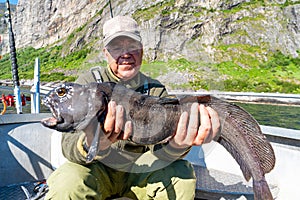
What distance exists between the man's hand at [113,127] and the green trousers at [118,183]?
338mm

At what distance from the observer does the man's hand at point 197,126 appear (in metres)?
1.95

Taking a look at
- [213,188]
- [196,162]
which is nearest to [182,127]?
[213,188]

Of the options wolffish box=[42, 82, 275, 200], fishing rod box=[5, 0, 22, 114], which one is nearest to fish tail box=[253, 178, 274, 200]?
wolffish box=[42, 82, 275, 200]

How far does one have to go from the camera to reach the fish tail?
6.11 ft

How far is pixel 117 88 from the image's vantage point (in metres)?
1.89

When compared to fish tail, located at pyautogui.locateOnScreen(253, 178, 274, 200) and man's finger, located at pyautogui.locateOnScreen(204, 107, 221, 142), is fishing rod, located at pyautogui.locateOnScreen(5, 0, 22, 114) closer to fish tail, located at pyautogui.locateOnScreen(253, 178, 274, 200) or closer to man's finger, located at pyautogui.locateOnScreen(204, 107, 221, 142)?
man's finger, located at pyautogui.locateOnScreen(204, 107, 221, 142)

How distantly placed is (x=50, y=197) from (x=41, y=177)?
2.23m

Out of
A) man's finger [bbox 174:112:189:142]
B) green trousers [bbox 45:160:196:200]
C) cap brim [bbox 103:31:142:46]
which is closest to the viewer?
man's finger [bbox 174:112:189:142]

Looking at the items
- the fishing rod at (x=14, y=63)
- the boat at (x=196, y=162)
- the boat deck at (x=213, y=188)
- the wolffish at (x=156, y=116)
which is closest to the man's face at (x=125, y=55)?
the wolffish at (x=156, y=116)

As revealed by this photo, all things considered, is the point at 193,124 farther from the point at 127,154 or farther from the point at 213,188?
the point at 213,188

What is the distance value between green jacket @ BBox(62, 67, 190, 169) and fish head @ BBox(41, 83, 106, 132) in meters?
0.26

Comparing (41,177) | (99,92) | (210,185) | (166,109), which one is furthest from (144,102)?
(41,177)

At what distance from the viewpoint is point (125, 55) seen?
7.87 feet

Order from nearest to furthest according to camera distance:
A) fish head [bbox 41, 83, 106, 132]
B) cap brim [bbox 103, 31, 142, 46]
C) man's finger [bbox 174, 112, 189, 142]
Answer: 1. fish head [bbox 41, 83, 106, 132]
2. man's finger [bbox 174, 112, 189, 142]
3. cap brim [bbox 103, 31, 142, 46]
